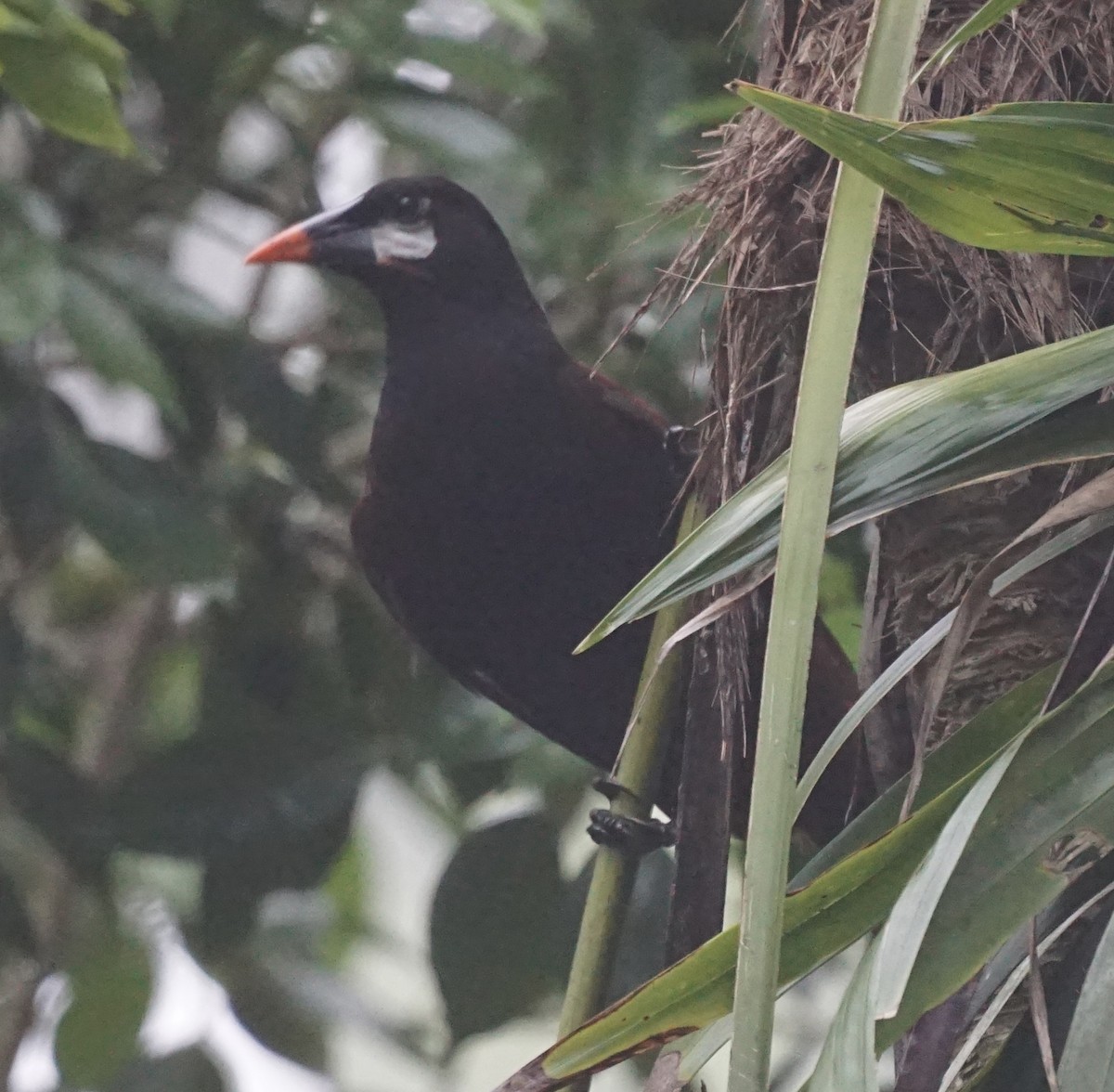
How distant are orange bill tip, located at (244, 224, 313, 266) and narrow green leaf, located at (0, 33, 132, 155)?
550 mm

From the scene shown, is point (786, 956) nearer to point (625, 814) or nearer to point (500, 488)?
point (625, 814)

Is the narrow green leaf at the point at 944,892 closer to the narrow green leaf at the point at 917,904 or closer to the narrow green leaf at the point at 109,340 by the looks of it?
the narrow green leaf at the point at 917,904

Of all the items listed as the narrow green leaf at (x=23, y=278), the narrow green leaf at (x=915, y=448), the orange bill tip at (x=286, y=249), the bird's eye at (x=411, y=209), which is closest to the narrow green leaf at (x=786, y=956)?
the narrow green leaf at (x=915, y=448)

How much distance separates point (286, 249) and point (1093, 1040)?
1.40 metres

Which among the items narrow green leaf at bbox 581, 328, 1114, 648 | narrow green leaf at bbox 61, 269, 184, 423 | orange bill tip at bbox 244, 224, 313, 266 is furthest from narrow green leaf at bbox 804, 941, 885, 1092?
orange bill tip at bbox 244, 224, 313, 266

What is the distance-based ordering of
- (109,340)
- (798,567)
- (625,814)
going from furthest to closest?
1. (109,340)
2. (625,814)
3. (798,567)

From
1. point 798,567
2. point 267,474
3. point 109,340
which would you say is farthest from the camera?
point 267,474

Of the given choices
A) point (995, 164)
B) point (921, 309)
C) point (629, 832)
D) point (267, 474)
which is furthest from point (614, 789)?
point (267, 474)

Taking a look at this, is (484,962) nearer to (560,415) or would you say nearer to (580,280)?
(560,415)

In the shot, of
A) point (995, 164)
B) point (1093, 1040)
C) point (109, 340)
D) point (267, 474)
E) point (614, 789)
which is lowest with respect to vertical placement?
point (267, 474)

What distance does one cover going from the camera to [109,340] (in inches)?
71.4

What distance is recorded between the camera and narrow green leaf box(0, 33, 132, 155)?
1.37m

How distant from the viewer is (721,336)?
1.35 m

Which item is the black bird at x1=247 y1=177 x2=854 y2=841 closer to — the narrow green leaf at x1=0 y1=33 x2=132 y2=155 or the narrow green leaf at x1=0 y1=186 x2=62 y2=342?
the narrow green leaf at x1=0 y1=186 x2=62 y2=342
